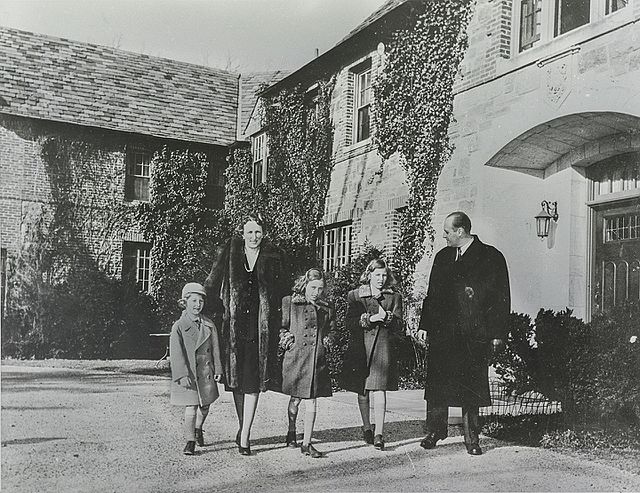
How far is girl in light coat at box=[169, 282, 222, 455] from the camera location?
169 inches

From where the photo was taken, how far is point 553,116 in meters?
4.97

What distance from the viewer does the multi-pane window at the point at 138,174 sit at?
530 cm

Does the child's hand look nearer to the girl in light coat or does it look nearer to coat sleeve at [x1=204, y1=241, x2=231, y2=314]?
the girl in light coat

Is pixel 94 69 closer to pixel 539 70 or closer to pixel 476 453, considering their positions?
pixel 539 70

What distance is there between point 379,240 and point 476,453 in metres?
1.90

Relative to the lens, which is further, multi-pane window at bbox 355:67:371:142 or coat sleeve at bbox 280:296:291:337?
multi-pane window at bbox 355:67:371:142

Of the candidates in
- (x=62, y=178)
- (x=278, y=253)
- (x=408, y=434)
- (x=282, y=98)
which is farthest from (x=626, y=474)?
(x=62, y=178)

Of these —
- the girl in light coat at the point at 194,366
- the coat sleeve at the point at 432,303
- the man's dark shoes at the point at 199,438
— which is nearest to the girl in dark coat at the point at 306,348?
the girl in light coat at the point at 194,366

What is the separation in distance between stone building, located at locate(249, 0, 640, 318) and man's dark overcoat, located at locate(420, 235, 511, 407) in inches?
9.8

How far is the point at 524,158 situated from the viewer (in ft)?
17.6

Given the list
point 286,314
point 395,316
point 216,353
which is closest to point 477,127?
point 395,316

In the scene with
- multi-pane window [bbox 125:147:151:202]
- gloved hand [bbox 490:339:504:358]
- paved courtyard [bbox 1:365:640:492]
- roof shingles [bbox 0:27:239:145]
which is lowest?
paved courtyard [bbox 1:365:640:492]

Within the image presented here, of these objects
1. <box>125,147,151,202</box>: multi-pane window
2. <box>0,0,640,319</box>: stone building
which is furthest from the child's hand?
<box>125,147,151,202</box>: multi-pane window

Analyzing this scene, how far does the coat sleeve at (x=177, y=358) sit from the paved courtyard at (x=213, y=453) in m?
0.47
